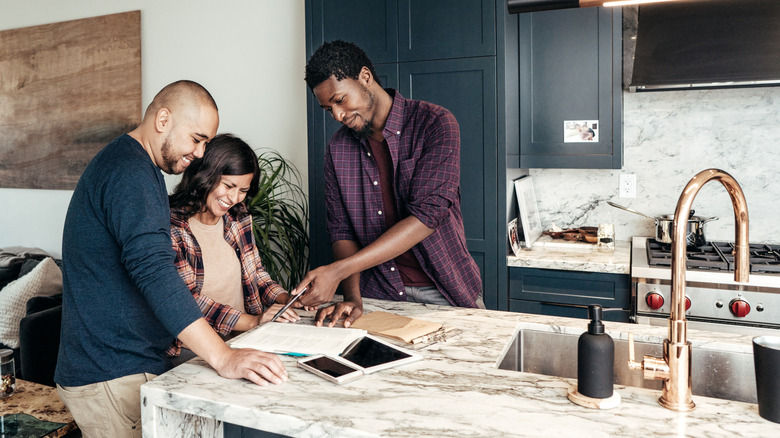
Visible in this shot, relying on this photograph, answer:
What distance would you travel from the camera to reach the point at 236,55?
3.67 metres

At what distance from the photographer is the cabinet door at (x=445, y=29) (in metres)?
2.68

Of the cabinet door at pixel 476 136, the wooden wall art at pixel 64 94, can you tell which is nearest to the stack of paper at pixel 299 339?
the cabinet door at pixel 476 136

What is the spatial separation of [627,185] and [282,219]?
73.2 inches

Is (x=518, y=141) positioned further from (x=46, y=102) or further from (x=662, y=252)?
(x=46, y=102)

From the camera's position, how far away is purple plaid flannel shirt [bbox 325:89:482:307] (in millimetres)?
1957

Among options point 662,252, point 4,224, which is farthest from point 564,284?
point 4,224

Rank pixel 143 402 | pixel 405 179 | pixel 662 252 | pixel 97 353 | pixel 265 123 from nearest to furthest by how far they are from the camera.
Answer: pixel 143 402
pixel 97 353
pixel 405 179
pixel 662 252
pixel 265 123

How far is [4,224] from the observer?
4484mm

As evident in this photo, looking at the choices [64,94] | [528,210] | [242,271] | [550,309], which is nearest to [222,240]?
[242,271]

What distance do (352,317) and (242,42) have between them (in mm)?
2518

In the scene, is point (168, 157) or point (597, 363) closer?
point (597, 363)

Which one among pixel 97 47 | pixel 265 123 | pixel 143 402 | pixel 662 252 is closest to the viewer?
pixel 143 402

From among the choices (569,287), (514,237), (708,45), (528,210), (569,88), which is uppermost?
(708,45)

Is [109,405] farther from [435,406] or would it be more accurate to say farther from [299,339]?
[435,406]
